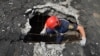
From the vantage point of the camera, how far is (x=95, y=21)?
644 centimetres

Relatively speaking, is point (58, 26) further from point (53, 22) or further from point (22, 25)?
point (22, 25)

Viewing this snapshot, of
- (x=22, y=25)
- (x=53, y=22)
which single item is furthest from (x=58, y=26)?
(x=22, y=25)

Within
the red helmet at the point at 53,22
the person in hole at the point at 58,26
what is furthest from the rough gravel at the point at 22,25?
the red helmet at the point at 53,22

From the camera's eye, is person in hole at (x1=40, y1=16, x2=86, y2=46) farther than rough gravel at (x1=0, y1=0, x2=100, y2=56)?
Yes

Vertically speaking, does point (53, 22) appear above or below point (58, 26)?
above

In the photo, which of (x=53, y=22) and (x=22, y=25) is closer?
(x=53, y=22)

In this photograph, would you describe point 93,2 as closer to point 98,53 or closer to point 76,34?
point 76,34

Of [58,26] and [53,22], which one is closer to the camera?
[53,22]

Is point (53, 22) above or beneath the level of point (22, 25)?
above

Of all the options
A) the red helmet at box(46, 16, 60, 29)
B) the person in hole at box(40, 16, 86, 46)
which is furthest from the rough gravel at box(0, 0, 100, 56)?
the red helmet at box(46, 16, 60, 29)

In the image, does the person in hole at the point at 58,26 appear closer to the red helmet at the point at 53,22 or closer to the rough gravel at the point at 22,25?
the red helmet at the point at 53,22

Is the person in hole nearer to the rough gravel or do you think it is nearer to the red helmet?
the red helmet

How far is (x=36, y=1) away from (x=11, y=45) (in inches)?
76.8

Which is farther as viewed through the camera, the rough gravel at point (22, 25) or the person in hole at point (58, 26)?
the person in hole at point (58, 26)
